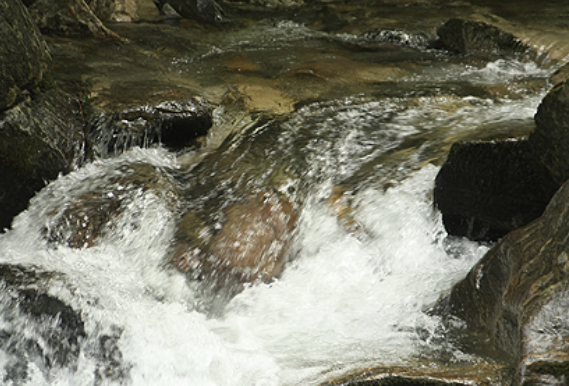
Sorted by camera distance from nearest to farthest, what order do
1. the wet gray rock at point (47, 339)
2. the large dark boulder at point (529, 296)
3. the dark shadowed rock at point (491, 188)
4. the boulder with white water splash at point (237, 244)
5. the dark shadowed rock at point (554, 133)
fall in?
1. the large dark boulder at point (529, 296)
2. the wet gray rock at point (47, 339)
3. the dark shadowed rock at point (554, 133)
4. the dark shadowed rock at point (491, 188)
5. the boulder with white water splash at point (237, 244)

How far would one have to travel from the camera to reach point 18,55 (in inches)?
170

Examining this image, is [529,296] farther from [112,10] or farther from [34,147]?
[112,10]

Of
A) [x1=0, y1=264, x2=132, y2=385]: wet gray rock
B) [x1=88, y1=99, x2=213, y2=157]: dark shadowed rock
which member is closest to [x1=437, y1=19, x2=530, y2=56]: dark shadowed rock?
[x1=88, y1=99, x2=213, y2=157]: dark shadowed rock

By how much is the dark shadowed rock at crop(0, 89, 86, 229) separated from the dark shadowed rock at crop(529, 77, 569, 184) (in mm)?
3664

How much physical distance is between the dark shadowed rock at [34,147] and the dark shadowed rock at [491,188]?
308 cm

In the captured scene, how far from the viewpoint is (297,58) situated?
7309 mm

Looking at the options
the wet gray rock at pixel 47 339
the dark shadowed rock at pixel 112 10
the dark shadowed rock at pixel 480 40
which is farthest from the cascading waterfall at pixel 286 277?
the dark shadowed rock at pixel 112 10

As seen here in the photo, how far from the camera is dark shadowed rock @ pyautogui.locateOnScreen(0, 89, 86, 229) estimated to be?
4.16 m

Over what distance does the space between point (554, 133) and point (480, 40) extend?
4740 mm

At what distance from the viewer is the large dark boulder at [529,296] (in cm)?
200

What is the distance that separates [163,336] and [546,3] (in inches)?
352

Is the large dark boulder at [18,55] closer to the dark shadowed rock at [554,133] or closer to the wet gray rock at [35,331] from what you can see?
the wet gray rock at [35,331]

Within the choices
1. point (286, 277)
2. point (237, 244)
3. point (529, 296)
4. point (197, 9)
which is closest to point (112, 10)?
point (197, 9)

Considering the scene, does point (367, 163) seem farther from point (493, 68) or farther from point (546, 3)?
point (546, 3)
